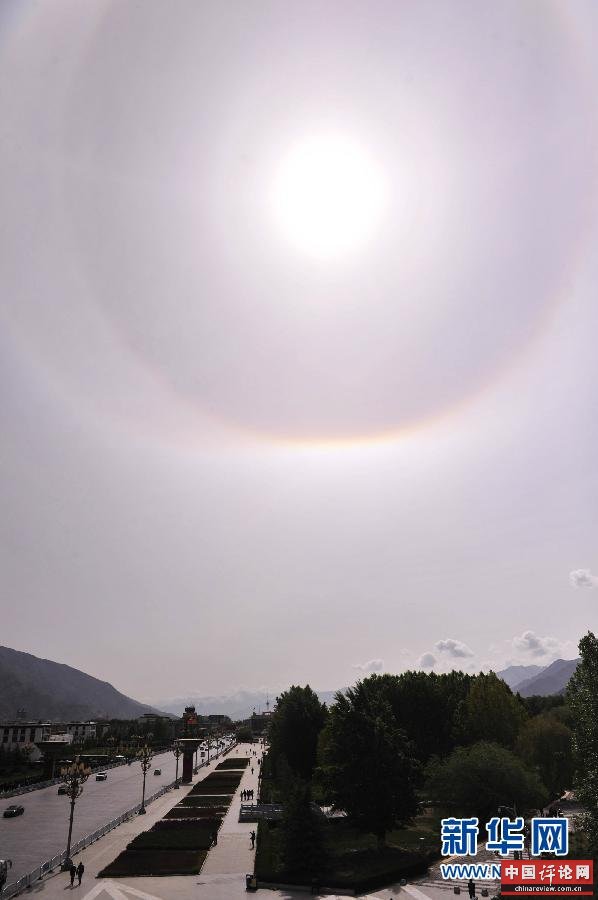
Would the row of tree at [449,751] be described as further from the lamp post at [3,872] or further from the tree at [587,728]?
the lamp post at [3,872]

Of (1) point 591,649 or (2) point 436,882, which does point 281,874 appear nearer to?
(2) point 436,882

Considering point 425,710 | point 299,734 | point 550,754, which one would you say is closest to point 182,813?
point 299,734

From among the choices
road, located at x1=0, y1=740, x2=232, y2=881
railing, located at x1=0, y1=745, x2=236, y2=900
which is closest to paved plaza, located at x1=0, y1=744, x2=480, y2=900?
railing, located at x1=0, y1=745, x2=236, y2=900

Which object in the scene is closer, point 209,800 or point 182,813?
point 182,813

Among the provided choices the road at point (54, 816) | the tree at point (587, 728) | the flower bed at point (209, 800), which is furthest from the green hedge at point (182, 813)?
the tree at point (587, 728)

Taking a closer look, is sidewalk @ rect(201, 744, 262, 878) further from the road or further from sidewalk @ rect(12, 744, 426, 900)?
the road

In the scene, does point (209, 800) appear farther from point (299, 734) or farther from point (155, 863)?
point (155, 863)
